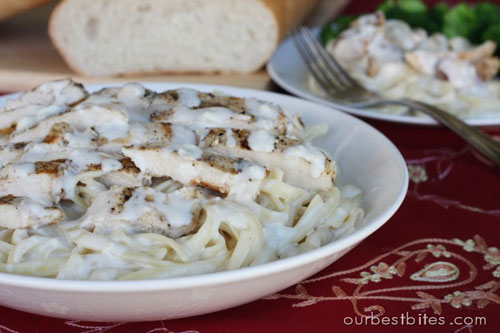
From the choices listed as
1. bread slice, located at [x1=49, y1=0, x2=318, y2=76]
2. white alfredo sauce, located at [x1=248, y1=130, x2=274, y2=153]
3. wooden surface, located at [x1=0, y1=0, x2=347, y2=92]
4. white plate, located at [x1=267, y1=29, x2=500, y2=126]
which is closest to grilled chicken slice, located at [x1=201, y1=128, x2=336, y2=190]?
white alfredo sauce, located at [x1=248, y1=130, x2=274, y2=153]

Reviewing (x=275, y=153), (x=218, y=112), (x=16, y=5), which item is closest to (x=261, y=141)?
(x=275, y=153)

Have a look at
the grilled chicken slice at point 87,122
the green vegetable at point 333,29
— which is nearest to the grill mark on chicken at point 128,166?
the grilled chicken slice at point 87,122

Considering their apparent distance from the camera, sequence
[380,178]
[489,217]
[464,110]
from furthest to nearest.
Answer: [464,110] → [489,217] → [380,178]

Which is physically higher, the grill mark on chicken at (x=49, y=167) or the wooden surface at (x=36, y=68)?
the grill mark on chicken at (x=49, y=167)

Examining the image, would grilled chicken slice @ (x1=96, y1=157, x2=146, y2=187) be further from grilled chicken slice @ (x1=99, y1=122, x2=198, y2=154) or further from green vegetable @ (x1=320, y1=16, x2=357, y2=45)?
green vegetable @ (x1=320, y1=16, x2=357, y2=45)

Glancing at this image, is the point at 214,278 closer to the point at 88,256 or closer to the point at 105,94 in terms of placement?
the point at 88,256

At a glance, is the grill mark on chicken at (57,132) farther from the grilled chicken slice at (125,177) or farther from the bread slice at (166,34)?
the bread slice at (166,34)

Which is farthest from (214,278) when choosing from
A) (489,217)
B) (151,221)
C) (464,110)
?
(464,110)
